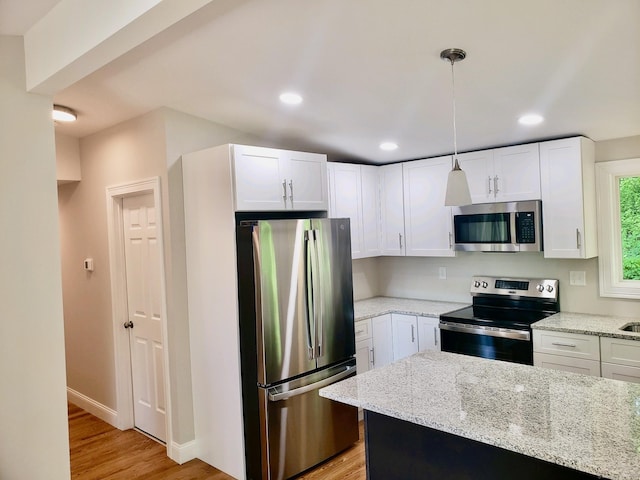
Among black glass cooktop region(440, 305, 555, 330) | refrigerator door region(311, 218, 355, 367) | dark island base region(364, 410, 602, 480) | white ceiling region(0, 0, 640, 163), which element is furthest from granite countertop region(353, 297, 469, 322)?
dark island base region(364, 410, 602, 480)

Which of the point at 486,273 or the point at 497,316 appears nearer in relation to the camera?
the point at 497,316

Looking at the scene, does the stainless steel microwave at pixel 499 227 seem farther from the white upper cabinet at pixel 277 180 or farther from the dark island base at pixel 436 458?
the dark island base at pixel 436 458

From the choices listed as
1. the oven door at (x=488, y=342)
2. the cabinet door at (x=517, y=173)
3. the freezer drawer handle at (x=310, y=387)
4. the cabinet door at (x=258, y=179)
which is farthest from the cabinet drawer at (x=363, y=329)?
the cabinet door at (x=517, y=173)

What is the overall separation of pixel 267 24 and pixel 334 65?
50 cm

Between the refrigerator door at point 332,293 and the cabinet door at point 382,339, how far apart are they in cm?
58

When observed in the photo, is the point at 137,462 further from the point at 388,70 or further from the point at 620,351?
the point at 620,351

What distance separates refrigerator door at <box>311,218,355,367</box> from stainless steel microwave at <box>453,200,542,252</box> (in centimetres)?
114

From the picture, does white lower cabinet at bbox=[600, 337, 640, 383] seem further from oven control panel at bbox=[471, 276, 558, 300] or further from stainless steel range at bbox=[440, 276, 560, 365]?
oven control panel at bbox=[471, 276, 558, 300]

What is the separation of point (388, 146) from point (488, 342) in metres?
1.83

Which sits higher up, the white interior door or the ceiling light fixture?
the ceiling light fixture

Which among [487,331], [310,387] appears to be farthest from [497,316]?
[310,387]

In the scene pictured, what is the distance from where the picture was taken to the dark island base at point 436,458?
165 cm

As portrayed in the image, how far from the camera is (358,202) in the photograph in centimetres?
435

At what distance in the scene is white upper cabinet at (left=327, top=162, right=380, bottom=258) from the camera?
163 inches
